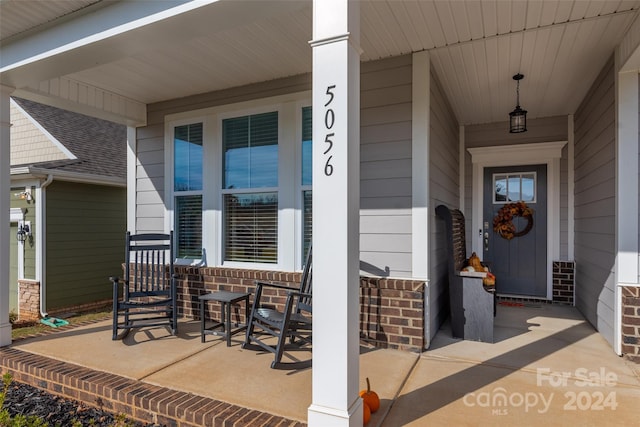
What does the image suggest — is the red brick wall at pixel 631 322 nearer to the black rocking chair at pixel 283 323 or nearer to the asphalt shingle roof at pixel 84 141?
the black rocking chair at pixel 283 323

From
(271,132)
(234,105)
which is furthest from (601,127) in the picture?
(234,105)

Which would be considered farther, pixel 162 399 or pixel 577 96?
pixel 577 96

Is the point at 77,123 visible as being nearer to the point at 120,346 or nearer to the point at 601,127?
the point at 120,346

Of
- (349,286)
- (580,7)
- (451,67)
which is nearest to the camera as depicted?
(349,286)

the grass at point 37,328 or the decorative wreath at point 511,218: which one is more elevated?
the decorative wreath at point 511,218

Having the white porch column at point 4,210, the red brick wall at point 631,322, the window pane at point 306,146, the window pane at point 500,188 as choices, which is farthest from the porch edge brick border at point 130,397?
the window pane at point 500,188

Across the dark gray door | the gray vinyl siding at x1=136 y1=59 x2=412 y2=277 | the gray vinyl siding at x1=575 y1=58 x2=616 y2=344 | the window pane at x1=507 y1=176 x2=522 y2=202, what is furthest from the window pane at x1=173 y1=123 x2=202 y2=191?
the window pane at x1=507 y1=176 x2=522 y2=202

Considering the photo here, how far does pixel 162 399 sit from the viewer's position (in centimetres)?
226

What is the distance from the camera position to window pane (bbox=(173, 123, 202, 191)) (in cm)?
435

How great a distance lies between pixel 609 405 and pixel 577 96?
345cm

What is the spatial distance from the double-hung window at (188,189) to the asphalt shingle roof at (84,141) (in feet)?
11.8

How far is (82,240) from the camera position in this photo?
7.10 m

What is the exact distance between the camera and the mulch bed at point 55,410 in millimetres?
2281

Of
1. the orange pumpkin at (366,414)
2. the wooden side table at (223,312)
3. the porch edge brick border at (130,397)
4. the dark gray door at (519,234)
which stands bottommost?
the porch edge brick border at (130,397)
